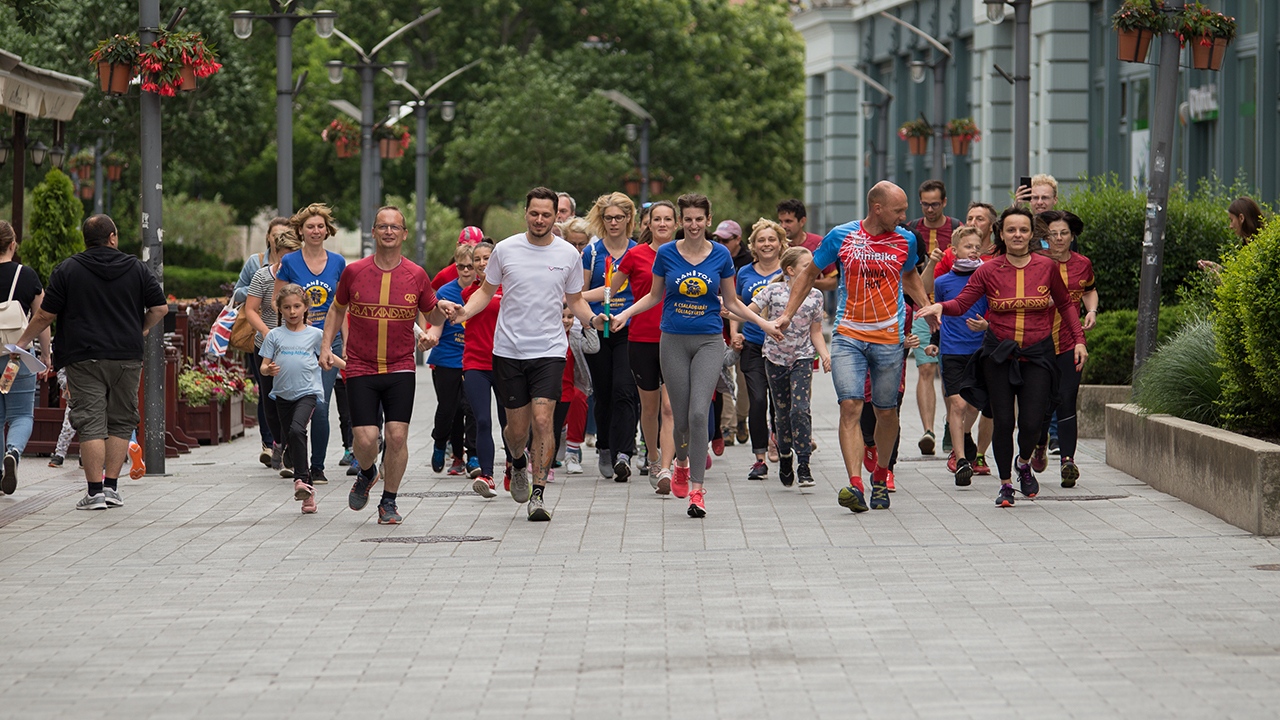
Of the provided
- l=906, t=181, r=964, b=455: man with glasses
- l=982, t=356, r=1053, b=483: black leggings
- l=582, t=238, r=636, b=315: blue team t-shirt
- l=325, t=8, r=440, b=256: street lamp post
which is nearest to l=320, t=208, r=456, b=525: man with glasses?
l=582, t=238, r=636, b=315: blue team t-shirt

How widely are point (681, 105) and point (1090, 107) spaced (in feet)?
64.7

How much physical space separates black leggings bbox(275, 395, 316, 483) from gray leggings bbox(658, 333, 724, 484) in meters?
2.21

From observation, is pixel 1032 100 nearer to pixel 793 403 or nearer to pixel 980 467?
pixel 980 467

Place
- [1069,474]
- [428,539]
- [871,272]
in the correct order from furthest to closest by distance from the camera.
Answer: [1069,474], [871,272], [428,539]

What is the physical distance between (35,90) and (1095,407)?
9.34 m

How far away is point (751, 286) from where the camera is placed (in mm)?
12703

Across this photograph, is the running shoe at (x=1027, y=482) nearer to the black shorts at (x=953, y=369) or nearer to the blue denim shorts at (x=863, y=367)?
the blue denim shorts at (x=863, y=367)

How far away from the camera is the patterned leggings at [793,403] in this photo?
11.9 m

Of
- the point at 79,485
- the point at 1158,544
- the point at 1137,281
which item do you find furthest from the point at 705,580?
the point at 1137,281

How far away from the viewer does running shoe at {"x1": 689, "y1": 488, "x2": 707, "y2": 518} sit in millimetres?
10172

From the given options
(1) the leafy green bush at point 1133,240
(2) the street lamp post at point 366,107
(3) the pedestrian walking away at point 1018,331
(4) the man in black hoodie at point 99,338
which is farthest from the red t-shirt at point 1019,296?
(2) the street lamp post at point 366,107

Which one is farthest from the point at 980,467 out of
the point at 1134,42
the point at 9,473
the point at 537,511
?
the point at 9,473

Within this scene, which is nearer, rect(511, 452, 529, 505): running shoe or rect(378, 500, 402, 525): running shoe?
rect(378, 500, 402, 525): running shoe

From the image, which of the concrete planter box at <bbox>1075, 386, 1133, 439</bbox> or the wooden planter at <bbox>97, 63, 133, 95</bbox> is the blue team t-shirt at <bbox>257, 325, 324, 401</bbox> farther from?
the concrete planter box at <bbox>1075, 386, 1133, 439</bbox>
